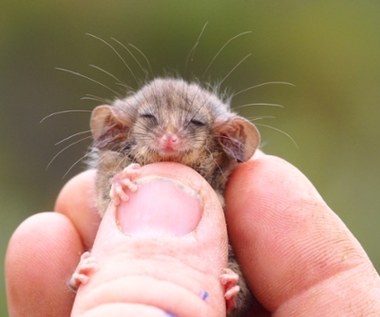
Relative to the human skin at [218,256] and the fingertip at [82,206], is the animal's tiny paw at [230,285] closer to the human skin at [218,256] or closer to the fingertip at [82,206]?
the human skin at [218,256]

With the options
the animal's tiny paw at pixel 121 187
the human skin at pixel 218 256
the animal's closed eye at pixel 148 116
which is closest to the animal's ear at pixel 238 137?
the human skin at pixel 218 256

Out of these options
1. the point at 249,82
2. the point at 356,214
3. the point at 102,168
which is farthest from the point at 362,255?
the point at 249,82

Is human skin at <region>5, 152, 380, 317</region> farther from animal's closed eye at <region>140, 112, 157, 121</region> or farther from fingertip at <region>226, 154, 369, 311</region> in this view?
animal's closed eye at <region>140, 112, 157, 121</region>

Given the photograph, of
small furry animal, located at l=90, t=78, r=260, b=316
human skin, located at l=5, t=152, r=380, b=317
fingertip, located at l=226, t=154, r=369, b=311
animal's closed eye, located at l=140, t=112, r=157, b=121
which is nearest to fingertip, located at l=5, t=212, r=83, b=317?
human skin, located at l=5, t=152, r=380, b=317

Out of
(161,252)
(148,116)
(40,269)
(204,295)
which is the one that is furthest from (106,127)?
(204,295)

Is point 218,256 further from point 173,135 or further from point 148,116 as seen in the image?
point 148,116

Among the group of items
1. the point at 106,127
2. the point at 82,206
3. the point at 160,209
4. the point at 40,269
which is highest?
the point at 106,127
